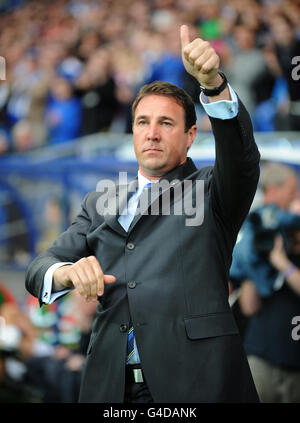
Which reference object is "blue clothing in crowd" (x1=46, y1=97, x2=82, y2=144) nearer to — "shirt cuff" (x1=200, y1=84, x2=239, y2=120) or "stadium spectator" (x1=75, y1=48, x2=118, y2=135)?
"stadium spectator" (x1=75, y1=48, x2=118, y2=135)

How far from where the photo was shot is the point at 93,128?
585cm

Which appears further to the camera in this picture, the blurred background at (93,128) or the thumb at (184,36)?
the blurred background at (93,128)

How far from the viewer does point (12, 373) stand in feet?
14.5

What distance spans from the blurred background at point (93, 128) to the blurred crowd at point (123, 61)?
0.04 feet

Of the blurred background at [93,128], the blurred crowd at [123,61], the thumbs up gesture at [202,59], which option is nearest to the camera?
the thumbs up gesture at [202,59]

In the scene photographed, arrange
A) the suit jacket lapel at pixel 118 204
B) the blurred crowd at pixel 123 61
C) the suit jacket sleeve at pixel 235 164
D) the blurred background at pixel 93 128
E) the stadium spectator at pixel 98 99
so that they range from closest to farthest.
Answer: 1. the suit jacket sleeve at pixel 235 164
2. the suit jacket lapel at pixel 118 204
3. the blurred background at pixel 93 128
4. the blurred crowd at pixel 123 61
5. the stadium spectator at pixel 98 99

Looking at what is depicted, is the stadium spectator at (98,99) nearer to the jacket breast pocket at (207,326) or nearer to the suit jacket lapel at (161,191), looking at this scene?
the suit jacket lapel at (161,191)

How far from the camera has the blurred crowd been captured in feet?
16.1

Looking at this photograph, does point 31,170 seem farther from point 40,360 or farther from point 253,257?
point 253,257

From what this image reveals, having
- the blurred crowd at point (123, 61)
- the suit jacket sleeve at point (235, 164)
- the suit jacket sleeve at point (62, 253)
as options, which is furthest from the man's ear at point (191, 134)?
the blurred crowd at point (123, 61)

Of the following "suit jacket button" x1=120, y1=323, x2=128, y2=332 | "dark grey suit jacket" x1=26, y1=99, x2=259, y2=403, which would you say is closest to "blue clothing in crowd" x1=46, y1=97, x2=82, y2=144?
"dark grey suit jacket" x1=26, y1=99, x2=259, y2=403

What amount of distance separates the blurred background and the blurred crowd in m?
0.01

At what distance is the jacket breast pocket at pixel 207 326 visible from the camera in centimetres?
162
